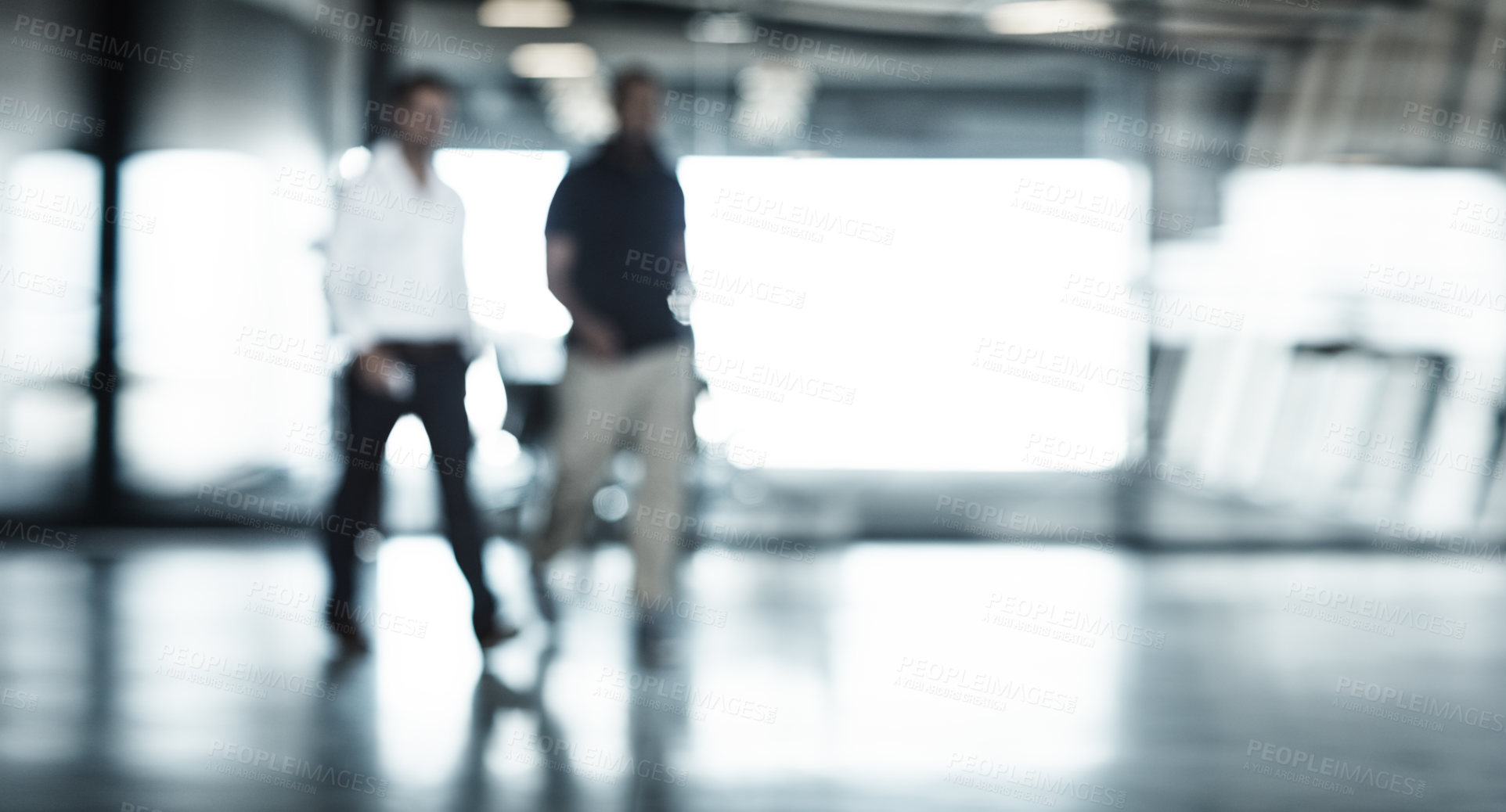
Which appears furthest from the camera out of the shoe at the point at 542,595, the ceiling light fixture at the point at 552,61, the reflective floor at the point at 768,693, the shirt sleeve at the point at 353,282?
the ceiling light fixture at the point at 552,61

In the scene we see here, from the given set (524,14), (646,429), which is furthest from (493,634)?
(524,14)

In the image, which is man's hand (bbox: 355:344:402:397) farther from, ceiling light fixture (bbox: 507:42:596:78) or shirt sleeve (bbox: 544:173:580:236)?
ceiling light fixture (bbox: 507:42:596:78)

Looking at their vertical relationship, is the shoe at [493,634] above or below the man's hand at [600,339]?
below

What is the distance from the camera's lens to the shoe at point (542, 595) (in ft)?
13.4

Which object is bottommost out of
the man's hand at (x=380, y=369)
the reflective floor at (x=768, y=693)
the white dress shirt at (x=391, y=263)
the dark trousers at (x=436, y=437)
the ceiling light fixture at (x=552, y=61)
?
the reflective floor at (x=768, y=693)

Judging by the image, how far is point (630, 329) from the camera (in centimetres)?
382

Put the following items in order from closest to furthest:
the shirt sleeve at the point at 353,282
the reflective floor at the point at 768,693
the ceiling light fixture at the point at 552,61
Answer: the reflective floor at the point at 768,693 → the shirt sleeve at the point at 353,282 → the ceiling light fixture at the point at 552,61

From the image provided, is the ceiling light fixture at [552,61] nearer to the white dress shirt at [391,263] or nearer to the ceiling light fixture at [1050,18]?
the ceiling light fixture at [1050,18]

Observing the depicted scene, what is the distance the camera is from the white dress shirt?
3.62 metres

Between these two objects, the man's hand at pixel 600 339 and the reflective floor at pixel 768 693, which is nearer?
the reflective floor at pixel 768 693

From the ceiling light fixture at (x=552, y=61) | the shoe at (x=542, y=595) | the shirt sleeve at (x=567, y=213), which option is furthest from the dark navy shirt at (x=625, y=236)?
the ceiling light fixture at (x=552, y=61)

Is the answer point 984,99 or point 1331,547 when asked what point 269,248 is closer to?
point 984,99

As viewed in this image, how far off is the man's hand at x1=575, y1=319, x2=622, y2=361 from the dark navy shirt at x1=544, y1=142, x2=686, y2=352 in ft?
0.08

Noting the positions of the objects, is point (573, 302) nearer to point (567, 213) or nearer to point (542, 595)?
point (567, 213)
